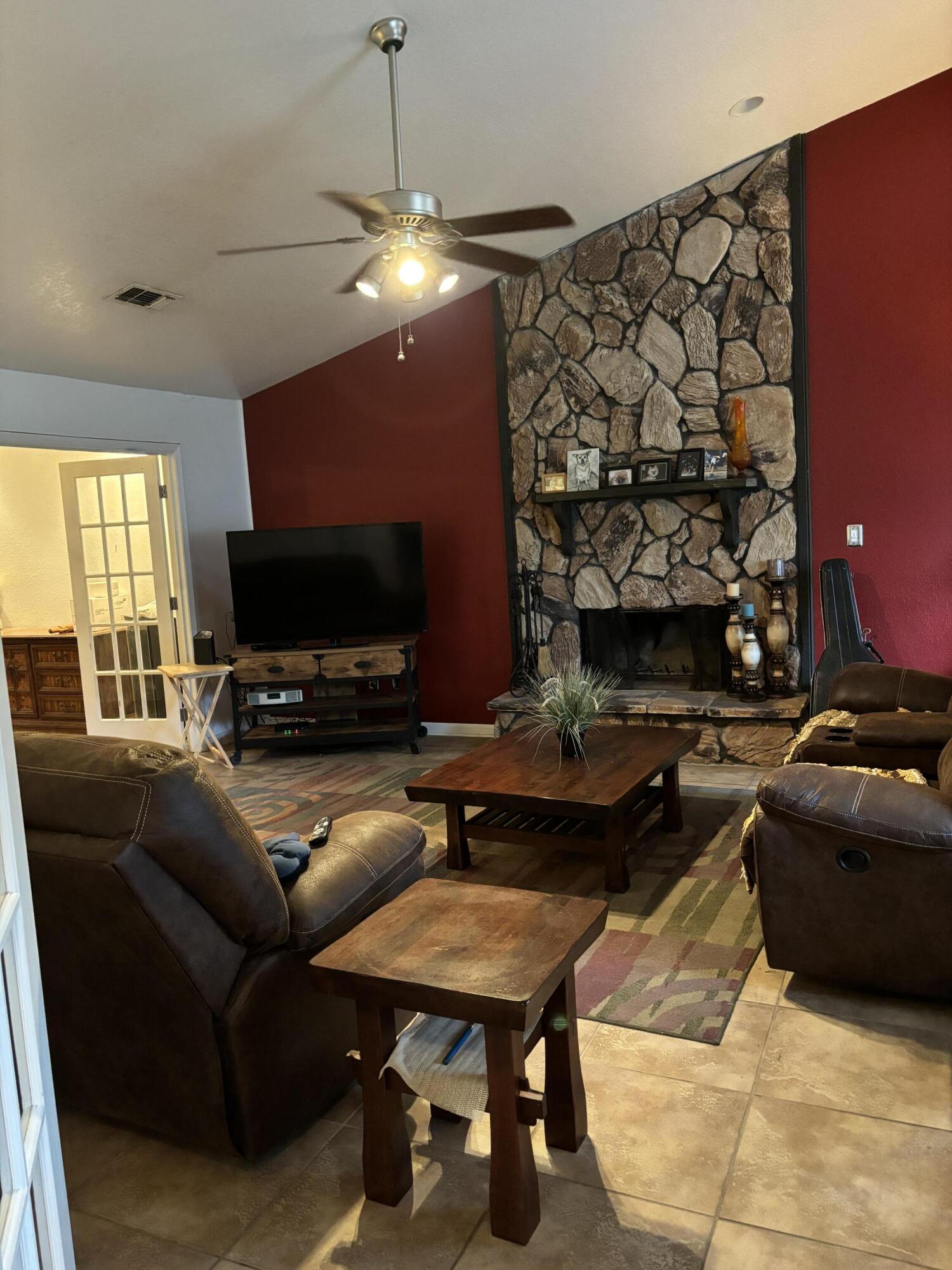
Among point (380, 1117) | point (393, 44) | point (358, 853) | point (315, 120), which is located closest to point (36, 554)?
point (315, 120)

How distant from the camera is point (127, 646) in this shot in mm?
6199

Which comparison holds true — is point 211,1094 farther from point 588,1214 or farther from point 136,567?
point 136,567

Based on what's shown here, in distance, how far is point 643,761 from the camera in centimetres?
371

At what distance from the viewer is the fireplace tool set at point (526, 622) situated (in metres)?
5.77

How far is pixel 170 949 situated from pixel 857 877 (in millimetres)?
1699

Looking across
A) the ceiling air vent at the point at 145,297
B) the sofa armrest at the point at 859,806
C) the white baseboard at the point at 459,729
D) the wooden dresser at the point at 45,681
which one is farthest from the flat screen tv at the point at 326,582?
the sofa armrest at the point at 859,806

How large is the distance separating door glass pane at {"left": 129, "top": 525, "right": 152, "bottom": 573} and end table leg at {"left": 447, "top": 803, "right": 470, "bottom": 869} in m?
3.33

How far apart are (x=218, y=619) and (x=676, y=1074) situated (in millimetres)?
4913

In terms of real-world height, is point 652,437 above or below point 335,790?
above

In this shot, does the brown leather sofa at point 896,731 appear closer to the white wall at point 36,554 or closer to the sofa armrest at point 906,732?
the sofa armrest at point 906,732

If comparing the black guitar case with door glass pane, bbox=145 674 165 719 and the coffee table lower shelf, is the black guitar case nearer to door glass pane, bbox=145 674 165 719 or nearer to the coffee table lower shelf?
the coffee table lower shelf

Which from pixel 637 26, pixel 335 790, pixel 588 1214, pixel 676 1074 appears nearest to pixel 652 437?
pixel 637 26

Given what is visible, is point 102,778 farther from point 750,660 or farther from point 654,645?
point 654,645

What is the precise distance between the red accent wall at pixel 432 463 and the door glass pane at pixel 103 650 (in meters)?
1.44
